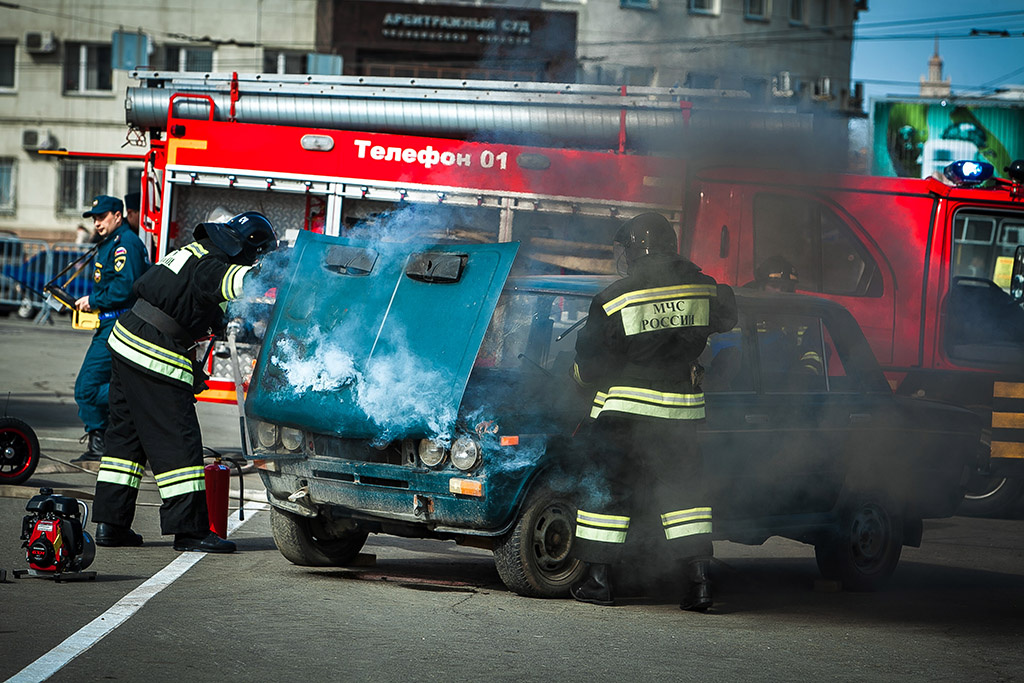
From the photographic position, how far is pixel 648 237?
20.1ft

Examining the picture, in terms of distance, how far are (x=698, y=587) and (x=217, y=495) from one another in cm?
285

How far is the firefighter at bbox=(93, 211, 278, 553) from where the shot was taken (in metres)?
6.92

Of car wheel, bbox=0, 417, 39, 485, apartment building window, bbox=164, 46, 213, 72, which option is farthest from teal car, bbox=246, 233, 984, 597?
apartment building window, bbox=164, 46, 213, 72

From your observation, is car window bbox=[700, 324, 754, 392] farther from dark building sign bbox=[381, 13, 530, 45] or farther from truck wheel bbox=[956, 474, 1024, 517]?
dark building sign bbox=[381, 13, 530, 45]

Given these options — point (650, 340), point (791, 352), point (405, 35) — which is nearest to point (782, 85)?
point (791, 352)

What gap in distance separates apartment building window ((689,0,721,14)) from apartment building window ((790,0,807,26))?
3.64 ft

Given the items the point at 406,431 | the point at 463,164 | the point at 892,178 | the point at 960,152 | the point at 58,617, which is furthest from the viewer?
the point at 960,152

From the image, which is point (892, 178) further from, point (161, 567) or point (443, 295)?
point (161, 567)

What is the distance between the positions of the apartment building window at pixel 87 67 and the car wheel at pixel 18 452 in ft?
96.1

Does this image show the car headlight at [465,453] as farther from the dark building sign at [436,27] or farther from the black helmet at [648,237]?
the dark building sign at [436,27]

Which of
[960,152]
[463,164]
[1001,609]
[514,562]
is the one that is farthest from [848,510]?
[960,152]

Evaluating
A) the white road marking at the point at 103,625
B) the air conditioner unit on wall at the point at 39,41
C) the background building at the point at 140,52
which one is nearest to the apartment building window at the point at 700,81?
the white road marking at the point at 103,625

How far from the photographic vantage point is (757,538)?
6.70 meters

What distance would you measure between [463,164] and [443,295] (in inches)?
189
